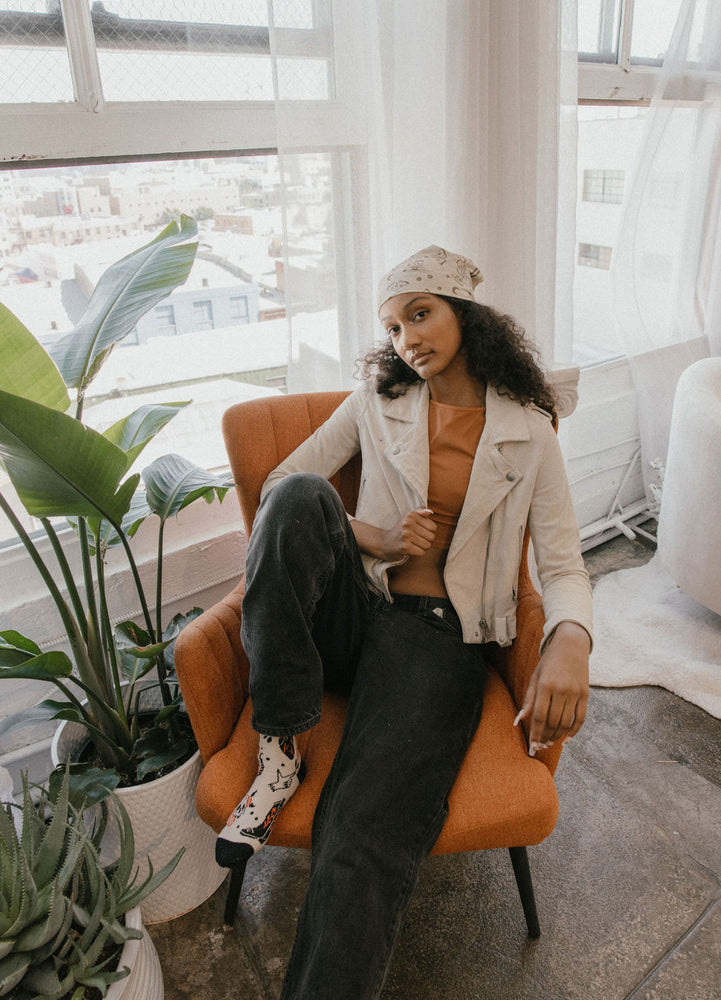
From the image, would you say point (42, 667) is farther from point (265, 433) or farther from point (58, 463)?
point (265, 433)

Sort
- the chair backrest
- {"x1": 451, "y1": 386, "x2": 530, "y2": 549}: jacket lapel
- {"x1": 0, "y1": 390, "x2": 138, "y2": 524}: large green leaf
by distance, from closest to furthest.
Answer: {"x1": 0, "y1": 390, "x2": 138, "y2": 524}: large green leaf < {"x1": 451, "y1": 386, "x2": 530, "y2": 549}: jacket lapel < the chair backrest

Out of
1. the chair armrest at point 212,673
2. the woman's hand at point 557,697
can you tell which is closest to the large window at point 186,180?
the chair armrest at point 212,673

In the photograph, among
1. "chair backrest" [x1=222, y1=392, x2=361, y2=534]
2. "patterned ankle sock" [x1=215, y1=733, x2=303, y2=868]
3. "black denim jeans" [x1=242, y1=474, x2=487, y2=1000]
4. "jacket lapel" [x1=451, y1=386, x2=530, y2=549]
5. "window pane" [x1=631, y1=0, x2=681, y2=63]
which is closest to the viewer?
"black denim jeans" [x1=242, y1=474, x2=487, y2=1000]

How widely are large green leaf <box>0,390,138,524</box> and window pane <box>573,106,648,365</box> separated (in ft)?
6.75

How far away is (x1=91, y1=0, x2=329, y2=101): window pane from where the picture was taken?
137 centimetres

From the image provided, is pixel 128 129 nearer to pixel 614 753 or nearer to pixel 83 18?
pixel 83 18

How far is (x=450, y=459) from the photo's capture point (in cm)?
138

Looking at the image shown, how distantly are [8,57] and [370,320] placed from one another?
0.88 metres

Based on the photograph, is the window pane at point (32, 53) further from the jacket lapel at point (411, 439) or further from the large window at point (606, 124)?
→ the large window at point (606, 124)

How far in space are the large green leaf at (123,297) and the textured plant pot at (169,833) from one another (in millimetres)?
693

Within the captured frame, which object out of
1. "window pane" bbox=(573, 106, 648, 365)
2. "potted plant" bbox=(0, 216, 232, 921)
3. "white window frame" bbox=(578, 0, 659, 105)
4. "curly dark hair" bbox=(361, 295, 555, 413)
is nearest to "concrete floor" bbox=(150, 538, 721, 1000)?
"potted plant" bbox=(0, 216, 232, 921)

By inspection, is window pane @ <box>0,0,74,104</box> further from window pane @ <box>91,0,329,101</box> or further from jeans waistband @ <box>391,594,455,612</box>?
jeans waistband @ <box>391,594,455,612</box>

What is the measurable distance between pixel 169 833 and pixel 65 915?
12.1 inches

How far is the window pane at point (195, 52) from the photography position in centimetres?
137
